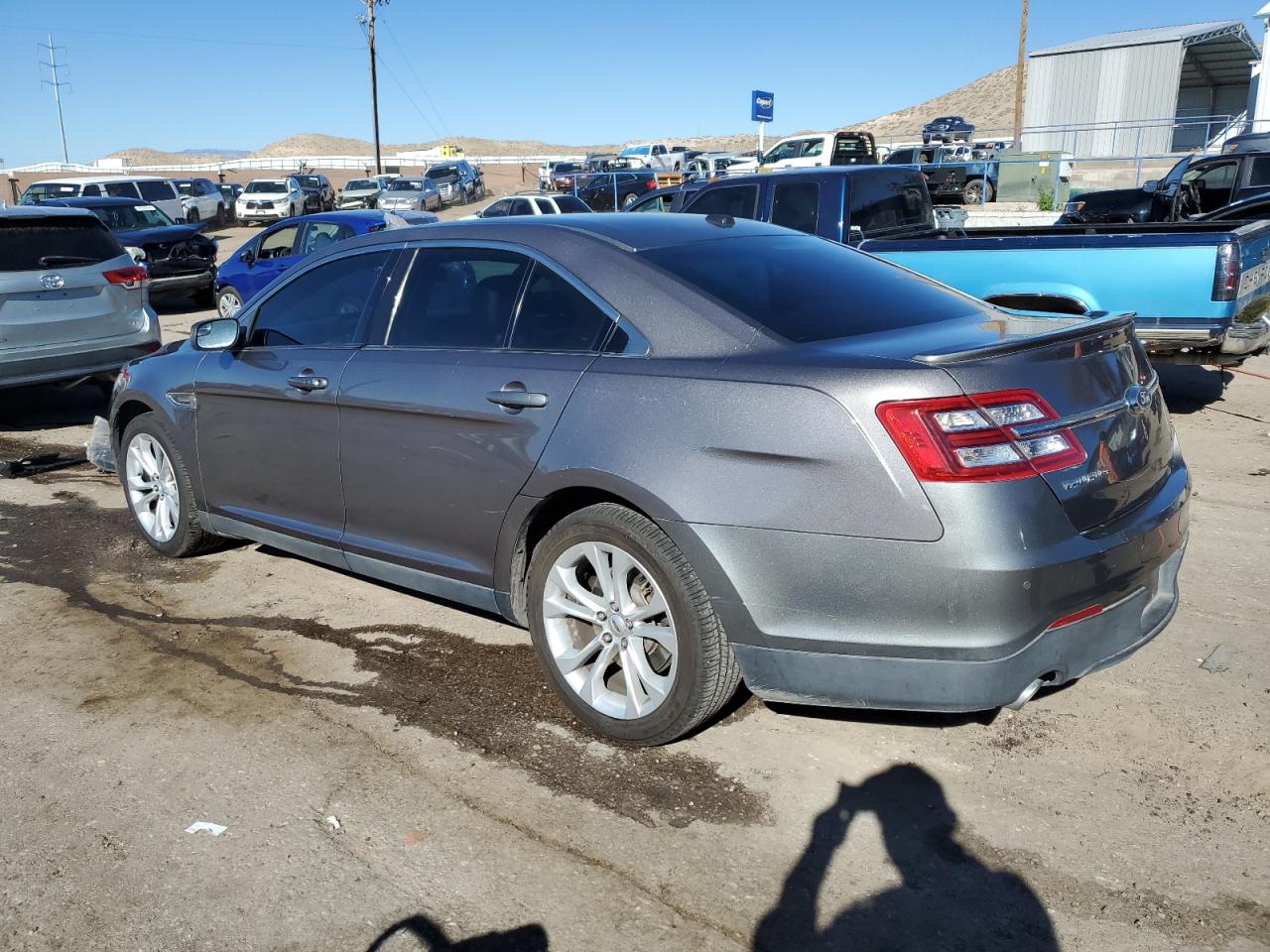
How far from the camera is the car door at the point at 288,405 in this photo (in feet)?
14.9

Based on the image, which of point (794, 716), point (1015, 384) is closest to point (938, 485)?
point (1015, 384)

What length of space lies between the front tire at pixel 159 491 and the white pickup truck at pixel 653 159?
135 ft

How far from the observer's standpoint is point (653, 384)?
11.2 ft

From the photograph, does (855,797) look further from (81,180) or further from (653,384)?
(81,180)

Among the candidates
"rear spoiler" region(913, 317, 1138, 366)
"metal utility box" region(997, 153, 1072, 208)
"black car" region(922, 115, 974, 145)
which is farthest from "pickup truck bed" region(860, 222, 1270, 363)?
"black car" region(922, 115, 974, 145)

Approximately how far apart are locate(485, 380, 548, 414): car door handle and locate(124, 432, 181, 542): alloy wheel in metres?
2.50

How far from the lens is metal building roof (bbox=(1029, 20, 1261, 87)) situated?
125ft

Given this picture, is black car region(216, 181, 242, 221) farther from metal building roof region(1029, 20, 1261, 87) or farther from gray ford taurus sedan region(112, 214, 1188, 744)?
gray ford taurus sedan region(112, 214, 1188, 744)

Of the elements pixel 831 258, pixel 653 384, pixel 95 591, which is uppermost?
pixel 831 258

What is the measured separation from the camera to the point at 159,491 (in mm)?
5777

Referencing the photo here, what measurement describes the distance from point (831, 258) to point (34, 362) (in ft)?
22.7

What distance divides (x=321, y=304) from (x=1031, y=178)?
77.6 feet

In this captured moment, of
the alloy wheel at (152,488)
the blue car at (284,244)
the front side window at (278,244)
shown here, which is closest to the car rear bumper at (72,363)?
the alloy wheel at (152,488)

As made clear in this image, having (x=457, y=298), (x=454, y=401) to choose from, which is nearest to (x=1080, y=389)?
(x=454, y=401)
